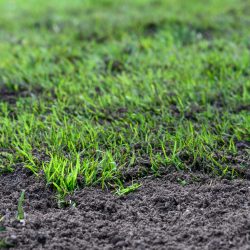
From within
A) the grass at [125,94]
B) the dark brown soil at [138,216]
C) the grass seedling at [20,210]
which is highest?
the grass at [125,94]

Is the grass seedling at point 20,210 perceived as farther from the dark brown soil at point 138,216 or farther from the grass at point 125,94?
the grass at point 125,94

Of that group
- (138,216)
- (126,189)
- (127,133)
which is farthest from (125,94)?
(138,216)

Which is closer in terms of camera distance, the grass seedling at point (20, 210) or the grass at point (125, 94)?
the grass seedling at point (20, 210)

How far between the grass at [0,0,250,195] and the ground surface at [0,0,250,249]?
1cm

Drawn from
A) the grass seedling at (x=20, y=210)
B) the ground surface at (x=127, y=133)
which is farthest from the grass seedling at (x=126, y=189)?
the grass seedling at (x=20, y=210)

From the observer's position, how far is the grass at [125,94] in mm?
3846

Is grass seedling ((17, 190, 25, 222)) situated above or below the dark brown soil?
above

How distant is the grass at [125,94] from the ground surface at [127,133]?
0.01 meters

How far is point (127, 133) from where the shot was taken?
4242 mm

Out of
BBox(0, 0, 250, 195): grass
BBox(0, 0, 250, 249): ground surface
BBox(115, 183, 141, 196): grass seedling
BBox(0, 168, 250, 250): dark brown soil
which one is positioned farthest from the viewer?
BBox(0, 0, 250, 195): grass

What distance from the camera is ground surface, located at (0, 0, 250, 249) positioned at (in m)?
3.16

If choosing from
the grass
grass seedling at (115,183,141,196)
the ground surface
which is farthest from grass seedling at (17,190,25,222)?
grass seedling at (115,183,141,196)

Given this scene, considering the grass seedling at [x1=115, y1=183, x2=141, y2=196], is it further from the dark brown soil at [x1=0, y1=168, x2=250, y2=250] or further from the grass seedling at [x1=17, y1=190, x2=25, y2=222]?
the grass seedling at [x1=17, y1=190, x2=25, y2=222]

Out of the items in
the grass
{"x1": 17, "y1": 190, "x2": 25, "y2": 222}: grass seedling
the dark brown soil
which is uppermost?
the grass
